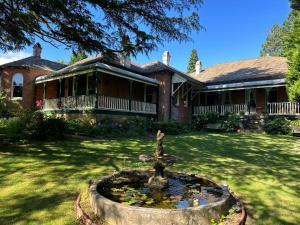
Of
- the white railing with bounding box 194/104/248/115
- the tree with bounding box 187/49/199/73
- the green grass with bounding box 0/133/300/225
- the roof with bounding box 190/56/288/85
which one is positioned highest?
the tree with bounding box 187/49/199/73

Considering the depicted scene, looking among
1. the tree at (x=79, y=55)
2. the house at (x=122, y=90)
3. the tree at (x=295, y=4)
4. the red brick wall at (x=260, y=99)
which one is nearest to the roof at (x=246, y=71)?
the red brick wall at (x=260, y=99)

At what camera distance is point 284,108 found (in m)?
22.9

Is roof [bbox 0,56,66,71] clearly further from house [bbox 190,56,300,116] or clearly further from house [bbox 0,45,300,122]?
house [bbox 190,56,300,116]

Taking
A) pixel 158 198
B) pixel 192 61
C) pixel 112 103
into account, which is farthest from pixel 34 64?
pixel 192 61

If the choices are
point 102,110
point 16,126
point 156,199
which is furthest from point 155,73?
point 156,199

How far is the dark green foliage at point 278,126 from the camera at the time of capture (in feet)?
63.5

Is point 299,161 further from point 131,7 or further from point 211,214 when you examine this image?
point 131,7

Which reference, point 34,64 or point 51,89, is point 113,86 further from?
point 34,64

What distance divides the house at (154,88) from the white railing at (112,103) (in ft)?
0.23

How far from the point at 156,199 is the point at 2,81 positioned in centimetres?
2424

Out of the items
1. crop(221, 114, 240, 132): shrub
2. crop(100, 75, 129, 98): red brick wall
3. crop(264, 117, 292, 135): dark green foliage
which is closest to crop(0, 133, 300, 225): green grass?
crop(264, 117, 292, 135): dark green foliage

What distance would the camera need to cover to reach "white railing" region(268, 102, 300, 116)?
2219 cm

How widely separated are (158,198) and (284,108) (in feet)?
65.8

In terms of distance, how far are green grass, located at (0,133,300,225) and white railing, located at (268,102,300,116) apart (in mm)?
9269
